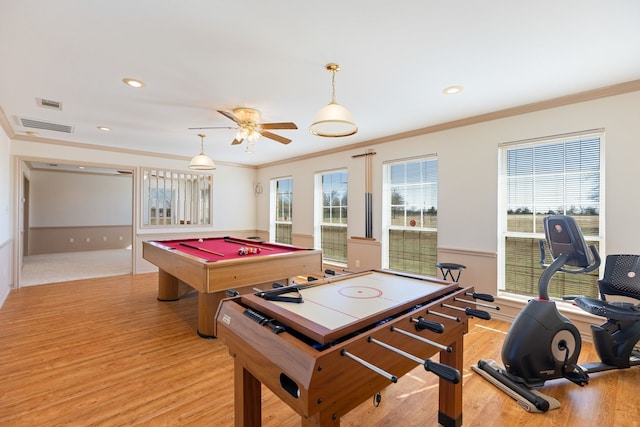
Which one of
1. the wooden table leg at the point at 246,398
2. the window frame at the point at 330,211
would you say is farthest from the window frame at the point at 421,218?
the wooden table leg at the point at 246,398

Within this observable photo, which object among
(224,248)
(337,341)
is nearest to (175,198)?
(224,248)

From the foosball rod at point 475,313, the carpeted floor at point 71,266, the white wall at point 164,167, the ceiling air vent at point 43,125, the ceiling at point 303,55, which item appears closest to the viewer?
the foosball rod at point 475,313

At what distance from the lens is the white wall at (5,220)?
393 cm

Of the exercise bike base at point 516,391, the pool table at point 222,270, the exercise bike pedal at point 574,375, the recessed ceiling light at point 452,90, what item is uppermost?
the recessed ceiling light at point 452,90

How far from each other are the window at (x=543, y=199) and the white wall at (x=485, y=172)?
0.14 m

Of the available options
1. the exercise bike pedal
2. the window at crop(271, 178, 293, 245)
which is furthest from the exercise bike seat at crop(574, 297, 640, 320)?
the window at crop(271, 178, 293, 245)

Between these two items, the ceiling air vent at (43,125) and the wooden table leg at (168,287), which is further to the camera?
the wooden table leg at (168,287)

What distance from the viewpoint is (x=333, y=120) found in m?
2.12

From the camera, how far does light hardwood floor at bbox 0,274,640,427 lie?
72.0 inches

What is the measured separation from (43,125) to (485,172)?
5.96 m

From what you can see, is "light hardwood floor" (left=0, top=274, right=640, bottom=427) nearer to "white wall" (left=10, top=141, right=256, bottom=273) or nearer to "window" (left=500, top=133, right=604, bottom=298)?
"window" (left=500, top=133, right=604, bottom=298)

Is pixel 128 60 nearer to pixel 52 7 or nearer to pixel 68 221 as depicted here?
pixel 52 7

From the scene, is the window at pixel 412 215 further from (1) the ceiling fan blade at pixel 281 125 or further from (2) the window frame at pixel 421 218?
(1) the ceiling fan blade at pixel 281 125

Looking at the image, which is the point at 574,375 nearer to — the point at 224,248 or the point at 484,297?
the point at 484,297
